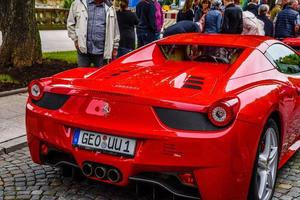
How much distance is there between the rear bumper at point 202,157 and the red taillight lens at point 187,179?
47mm

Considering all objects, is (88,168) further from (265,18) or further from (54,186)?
(265,18)

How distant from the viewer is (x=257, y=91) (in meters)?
3.67

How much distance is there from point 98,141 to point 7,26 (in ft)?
20.4

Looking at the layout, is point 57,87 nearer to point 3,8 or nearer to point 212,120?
point 212,120

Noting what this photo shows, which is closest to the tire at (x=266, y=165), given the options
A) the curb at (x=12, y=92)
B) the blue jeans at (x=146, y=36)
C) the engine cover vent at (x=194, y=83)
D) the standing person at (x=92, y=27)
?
the engine cover vent at (x=194, y=83)

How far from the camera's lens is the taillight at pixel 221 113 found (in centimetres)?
319

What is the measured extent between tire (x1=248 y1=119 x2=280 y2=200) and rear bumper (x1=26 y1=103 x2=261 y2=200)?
14 centimetres

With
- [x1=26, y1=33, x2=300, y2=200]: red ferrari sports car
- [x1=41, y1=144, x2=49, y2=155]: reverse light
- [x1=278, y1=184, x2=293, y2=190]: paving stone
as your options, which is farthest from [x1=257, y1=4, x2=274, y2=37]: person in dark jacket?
[x1=41, y1=144, x2=49, y2=155]: reverse light

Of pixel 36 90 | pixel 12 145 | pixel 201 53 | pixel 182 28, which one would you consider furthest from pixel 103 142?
pixel 182 28

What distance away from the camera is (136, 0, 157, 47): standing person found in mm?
9539

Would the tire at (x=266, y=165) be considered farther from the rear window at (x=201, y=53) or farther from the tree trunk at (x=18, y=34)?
the tree trunk at (x=18, y=34)

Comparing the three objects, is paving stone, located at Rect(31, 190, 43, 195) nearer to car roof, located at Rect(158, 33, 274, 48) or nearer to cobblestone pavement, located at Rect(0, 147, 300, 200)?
cobblestone pavement, located at Rect(0, 147, 300, 200)

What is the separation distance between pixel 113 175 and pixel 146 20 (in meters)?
6.61

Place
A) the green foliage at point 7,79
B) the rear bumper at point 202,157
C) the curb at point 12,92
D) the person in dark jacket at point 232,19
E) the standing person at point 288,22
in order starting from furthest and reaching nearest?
the standing person at point 288,22, the person in dark jacket at point 232,19, the green foliage at point 7,79, the curb at point 12,92, the rear bumper at point 202,157
